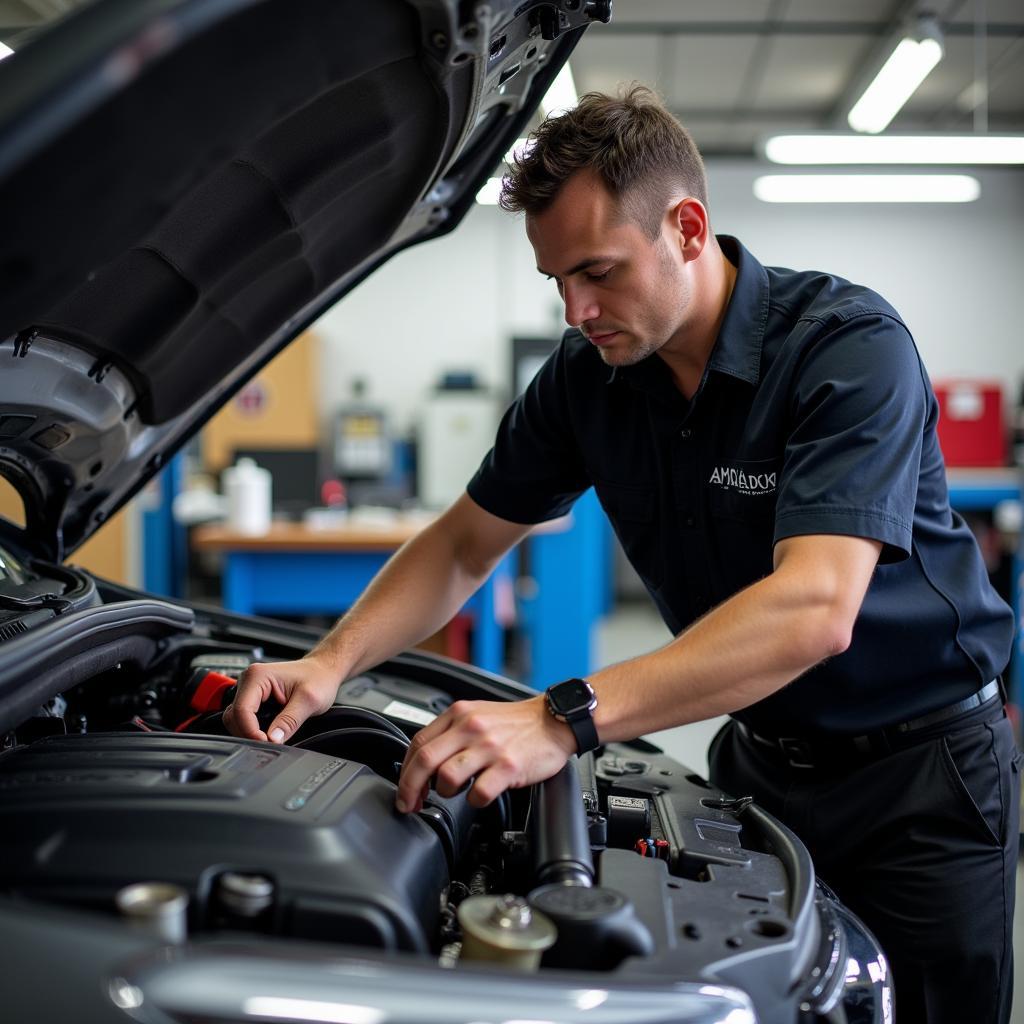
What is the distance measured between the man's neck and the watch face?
556 mm

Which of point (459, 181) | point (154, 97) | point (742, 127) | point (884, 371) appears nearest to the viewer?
point (154, 97)

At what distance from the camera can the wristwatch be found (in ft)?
3.26

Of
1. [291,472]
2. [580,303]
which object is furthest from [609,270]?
[291,472]

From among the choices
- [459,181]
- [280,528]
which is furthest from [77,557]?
[459,181]

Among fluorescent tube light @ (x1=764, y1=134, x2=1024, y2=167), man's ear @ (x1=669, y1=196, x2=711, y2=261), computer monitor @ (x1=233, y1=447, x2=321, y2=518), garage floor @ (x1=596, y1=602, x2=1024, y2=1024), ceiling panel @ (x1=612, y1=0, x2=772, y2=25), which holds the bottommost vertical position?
garage floor @ (x1=596, y1=602, x2=1024, y2=1024)

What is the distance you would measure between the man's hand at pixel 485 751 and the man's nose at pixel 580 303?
1.68 ft

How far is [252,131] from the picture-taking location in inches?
36.1

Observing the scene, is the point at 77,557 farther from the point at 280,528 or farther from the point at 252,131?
the point at 252,131

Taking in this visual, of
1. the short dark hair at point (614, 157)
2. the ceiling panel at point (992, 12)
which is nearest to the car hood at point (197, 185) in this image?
the short dark hair at point (614, 157)

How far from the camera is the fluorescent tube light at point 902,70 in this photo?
15.4 feet

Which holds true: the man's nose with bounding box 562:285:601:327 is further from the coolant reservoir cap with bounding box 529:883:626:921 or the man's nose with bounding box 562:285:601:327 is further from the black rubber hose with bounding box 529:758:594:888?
the coolant reservoir cap with bounding box 529:883:626:921

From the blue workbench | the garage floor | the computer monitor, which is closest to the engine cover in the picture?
the garage floor

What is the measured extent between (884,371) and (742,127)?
6853 mm

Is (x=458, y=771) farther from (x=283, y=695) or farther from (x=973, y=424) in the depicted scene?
(x=973, y=424)
